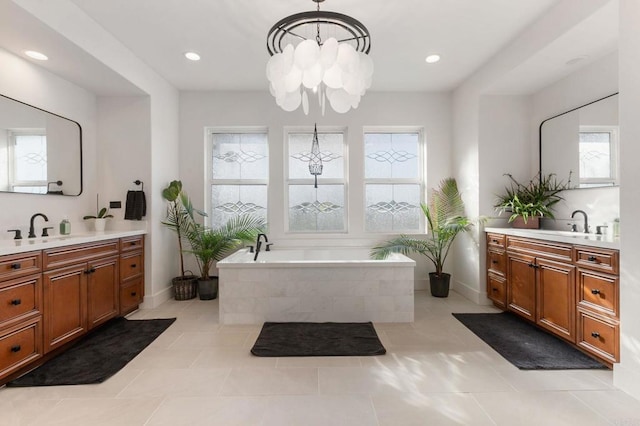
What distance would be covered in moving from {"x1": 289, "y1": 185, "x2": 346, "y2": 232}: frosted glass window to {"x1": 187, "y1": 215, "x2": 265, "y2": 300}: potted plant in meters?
0.59

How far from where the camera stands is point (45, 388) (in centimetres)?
193

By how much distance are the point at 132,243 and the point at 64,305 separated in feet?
3.13

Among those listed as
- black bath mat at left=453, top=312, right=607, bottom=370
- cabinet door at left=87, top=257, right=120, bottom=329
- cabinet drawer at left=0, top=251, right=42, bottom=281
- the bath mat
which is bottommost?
black bath mat at left=453, top=312, right=607, bottom=370

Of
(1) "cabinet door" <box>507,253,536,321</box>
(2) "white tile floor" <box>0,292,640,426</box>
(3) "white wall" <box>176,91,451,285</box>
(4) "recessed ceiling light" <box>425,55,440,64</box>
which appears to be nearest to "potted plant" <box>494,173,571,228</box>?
(1) "cabinet door" <box>507,253,536,321</box>

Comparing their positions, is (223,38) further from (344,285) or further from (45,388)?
(45,388)

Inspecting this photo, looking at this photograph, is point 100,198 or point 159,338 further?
point 100,198

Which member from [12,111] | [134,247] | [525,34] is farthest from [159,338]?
[525,34]

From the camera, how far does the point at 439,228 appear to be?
374cm

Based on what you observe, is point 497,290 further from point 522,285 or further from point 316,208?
point 316,208

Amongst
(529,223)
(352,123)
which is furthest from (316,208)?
Answer: (529,223)

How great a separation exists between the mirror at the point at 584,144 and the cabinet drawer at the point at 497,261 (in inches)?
36.7

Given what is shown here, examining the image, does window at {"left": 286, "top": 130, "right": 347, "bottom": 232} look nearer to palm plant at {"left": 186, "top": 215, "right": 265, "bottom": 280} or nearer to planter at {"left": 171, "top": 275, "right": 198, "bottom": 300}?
palm plant at {"left": 186, "top": 215, "right": 265, "bottom": 280}

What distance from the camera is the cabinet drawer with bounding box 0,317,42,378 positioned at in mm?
1881

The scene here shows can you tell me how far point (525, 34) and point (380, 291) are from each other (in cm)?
261
